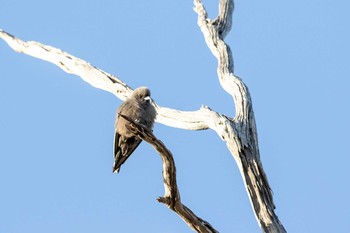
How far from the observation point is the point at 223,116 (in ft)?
22.3

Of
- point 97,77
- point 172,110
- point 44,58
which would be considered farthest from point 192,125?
point 44,58

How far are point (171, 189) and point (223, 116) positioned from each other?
123 centimetres

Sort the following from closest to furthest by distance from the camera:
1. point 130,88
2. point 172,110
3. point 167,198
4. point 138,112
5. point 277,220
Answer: point 167,198 < point 277,220 < point 138,112 < point 172,110 < point 130,88

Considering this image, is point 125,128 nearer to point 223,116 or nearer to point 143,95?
point 143,95

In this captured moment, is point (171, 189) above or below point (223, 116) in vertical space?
below

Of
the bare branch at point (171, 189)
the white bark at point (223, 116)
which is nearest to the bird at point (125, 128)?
the white bark at point (223, 116)

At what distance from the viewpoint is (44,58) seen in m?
9.04

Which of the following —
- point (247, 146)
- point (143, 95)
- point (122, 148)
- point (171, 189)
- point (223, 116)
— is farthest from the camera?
point (143, 95)

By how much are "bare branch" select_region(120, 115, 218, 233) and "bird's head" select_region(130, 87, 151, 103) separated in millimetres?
1117

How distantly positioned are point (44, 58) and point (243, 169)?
11.1 feet

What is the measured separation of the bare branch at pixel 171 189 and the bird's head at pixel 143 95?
1.12 meters

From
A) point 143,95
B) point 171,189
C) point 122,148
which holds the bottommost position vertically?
point 171,189

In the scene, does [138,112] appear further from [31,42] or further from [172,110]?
[31,42]

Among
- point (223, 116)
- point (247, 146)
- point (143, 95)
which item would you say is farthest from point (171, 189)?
point (143, 95)
